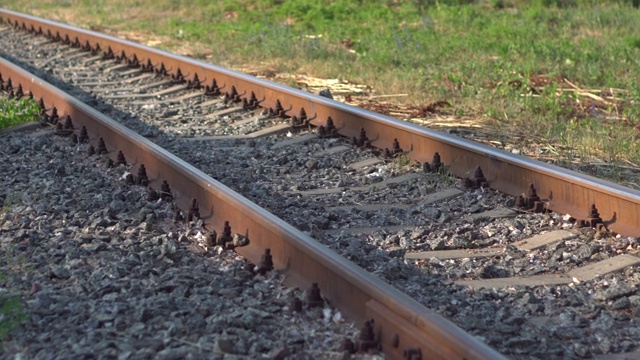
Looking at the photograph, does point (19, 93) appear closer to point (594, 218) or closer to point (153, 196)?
point (153, 196)

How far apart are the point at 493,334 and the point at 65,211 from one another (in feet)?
9.48

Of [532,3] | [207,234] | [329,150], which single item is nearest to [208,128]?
[329,150]

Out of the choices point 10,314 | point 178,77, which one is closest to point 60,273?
point 10,314

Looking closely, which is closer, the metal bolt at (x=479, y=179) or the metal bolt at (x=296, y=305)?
the metal bolt at (x=296, y=305)

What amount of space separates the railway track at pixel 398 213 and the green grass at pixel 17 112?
207 millimetres

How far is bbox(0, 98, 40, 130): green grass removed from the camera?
910 cm

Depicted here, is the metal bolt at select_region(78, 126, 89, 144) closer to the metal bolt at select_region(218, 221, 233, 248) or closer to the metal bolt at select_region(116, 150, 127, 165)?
the metal bolt at select_region(116, 150, 127, 165)

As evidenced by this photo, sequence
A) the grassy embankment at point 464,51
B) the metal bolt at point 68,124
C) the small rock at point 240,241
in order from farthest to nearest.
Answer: the grassy embankment at point 464,51, the metal bolt at point 68,124, the small rock at point 240,241

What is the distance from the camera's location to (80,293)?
482 cm

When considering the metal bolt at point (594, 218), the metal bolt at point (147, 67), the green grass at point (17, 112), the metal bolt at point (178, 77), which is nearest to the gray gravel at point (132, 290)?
the metal bolt at point (594, 218)

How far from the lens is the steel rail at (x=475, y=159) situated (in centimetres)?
595

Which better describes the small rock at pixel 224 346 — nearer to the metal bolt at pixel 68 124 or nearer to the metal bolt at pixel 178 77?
the metal bolt at pixel 68 124

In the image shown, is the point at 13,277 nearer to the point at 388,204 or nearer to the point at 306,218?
the point at 306,218

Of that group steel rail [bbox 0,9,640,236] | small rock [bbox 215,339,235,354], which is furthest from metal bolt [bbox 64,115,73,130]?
small rock [bbox 215,339,235,354]
